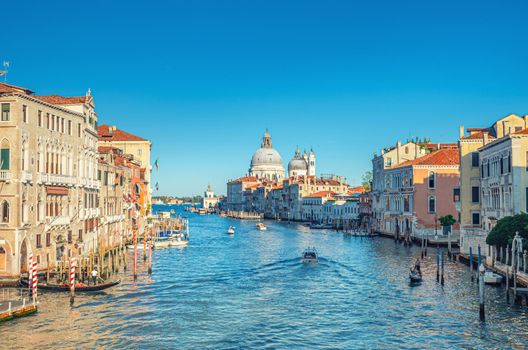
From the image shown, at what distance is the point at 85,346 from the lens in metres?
18.7

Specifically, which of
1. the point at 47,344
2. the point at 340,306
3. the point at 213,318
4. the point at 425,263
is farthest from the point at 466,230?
the point at 47,344

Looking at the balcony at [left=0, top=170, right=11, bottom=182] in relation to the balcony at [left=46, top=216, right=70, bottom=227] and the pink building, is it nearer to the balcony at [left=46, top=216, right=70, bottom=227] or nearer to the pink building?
the balcony at [left=46, top=216, right=70, bottom=227]

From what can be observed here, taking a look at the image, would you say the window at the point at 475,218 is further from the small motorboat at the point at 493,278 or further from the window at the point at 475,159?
the small motorboat at the point at 493,278

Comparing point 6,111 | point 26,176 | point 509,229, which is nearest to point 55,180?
point 26,176

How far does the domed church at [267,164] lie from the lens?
185 meters

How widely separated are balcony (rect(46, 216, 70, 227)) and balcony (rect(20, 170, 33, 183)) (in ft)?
9.37

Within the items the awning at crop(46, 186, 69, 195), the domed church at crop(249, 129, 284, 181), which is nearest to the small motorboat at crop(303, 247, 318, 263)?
the awning at crop(46, 186, 69, 195)

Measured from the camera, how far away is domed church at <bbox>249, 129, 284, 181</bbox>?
185 meters

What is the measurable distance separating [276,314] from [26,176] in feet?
39.2

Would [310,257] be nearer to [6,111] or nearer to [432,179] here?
[432,179]

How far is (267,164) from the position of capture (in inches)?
7313

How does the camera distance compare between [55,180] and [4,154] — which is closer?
[4,154]

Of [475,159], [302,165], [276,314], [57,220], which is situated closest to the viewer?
[276,314]

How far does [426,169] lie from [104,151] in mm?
27236
